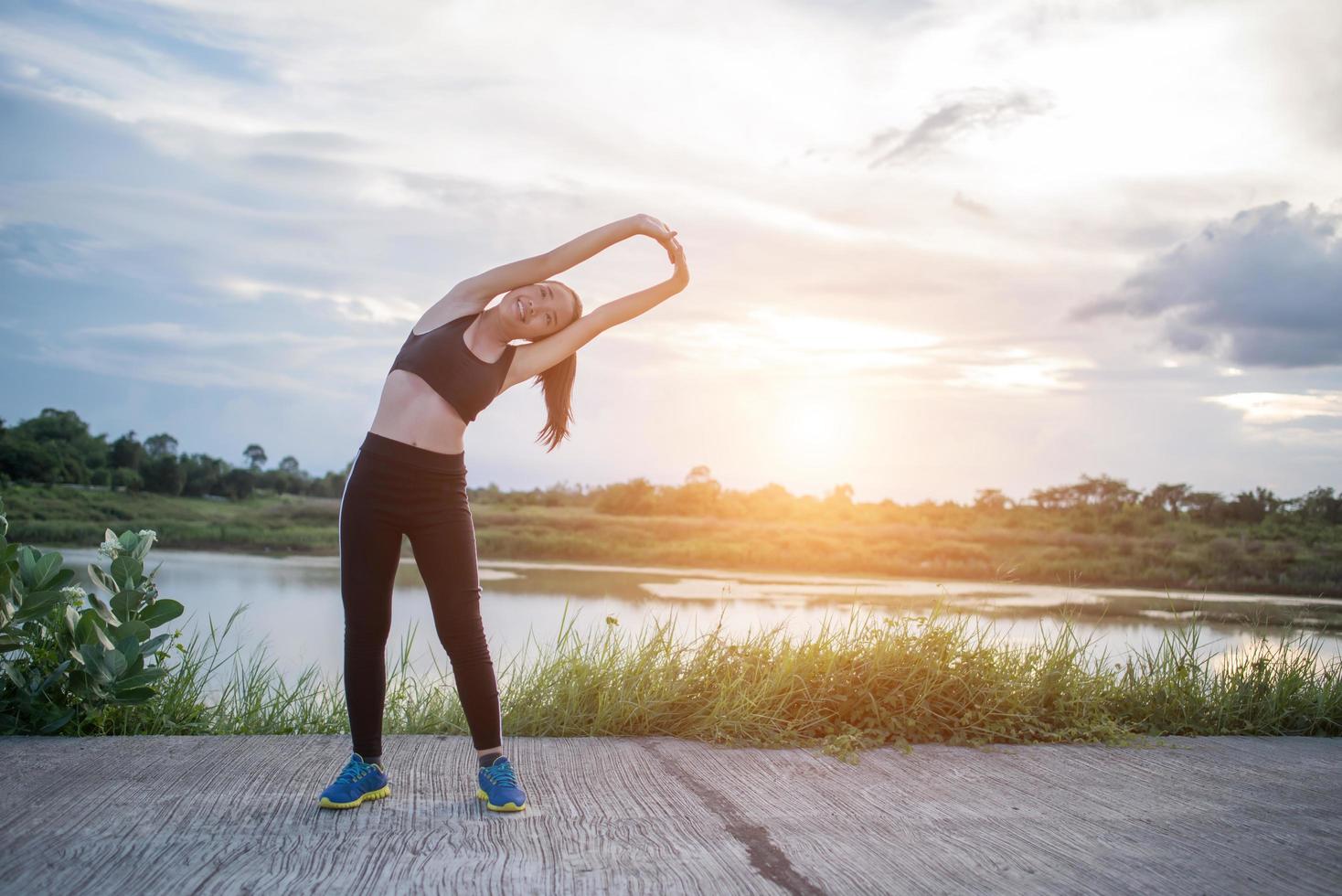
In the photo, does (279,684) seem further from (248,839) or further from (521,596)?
(521,596)

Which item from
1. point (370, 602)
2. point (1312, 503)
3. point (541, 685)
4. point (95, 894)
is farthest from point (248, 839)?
point (1312, 503)

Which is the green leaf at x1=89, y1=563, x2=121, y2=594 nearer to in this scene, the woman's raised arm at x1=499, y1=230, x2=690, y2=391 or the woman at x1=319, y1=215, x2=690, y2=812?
the woman at x1=319, y1=215, x2=690, y2=812

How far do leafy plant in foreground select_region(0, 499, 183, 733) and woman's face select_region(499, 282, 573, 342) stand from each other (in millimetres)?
1772

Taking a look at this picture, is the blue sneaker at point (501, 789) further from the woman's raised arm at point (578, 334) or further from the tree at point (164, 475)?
the tree at point (164, 475)

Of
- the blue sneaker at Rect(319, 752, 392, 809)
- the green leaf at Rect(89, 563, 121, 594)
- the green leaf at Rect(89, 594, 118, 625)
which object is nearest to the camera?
the blue sneaker at Rect(319, 752, 392, 809)

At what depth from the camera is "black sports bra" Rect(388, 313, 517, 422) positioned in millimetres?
2811

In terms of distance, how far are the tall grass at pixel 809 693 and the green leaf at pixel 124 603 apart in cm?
40

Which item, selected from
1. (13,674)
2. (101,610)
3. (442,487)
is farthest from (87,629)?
(442,487)

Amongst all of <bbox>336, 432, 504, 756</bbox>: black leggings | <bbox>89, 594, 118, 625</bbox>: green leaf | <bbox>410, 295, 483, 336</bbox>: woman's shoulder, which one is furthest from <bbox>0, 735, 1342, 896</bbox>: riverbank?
<bbox>410, 295, 483, 336</bbox>: woman's shoulder

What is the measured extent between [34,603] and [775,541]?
45.1 feet

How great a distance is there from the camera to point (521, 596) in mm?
9836

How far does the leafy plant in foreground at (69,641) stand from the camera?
3.36 meters

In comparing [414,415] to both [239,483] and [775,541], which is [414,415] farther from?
[239,483]

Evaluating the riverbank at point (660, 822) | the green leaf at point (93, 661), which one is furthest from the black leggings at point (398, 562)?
the green leaf at point (93, 661)
